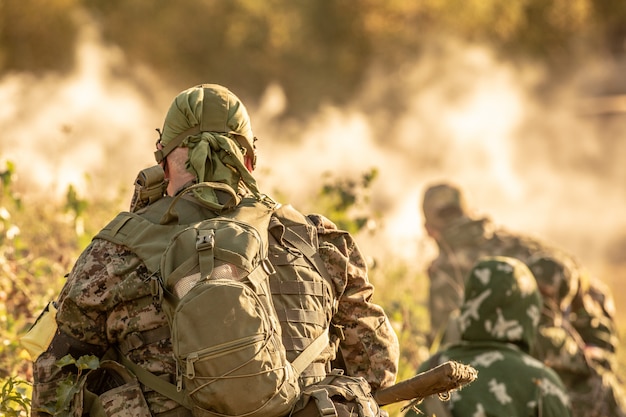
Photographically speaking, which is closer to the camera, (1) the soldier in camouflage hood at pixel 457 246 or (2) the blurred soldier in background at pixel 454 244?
(1) the soldier in camouflage hood at pixel 457 246

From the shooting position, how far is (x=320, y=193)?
7.77 metres

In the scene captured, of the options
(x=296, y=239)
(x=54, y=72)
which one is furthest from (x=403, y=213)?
(x=296, y=239)

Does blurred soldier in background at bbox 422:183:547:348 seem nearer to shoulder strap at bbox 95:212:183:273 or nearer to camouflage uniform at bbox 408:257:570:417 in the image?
camouflage uniform at bbox 408:257:570:417

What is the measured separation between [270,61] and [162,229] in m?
19.4

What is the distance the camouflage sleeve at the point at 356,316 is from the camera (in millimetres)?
4086

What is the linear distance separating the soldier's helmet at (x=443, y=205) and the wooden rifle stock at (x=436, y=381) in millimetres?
6027

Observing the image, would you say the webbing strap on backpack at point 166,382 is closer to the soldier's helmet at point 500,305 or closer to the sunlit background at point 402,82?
the soldier's helmet at point 500,305

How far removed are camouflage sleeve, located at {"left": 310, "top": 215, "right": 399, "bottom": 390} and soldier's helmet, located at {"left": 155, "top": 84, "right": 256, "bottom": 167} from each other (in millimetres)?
418

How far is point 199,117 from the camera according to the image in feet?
13.0

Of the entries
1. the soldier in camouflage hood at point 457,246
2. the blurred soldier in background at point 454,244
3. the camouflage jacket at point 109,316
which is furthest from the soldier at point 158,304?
the blurred soldier in background at point 454,244

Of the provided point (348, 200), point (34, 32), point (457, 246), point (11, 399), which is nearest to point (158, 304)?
point (11, 399)

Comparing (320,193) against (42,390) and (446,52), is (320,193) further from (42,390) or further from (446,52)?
(446,52)

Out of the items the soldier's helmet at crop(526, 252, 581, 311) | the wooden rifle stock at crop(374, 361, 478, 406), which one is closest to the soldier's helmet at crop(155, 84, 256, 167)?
the wooden rifle stock at crop(374, 361, 478, 406)

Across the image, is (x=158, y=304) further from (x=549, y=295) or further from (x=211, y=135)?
(x=549, y=295)
